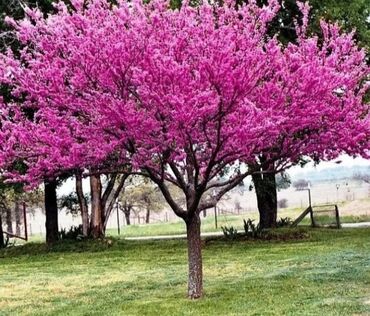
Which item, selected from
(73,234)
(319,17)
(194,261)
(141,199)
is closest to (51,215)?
(73,234)

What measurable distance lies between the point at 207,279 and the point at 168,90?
4.78 meters

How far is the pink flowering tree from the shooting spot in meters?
7.60

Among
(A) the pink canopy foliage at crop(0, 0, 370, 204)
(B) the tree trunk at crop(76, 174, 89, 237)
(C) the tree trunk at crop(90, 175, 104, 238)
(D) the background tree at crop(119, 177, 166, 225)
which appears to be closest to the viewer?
(A) the pink canopy foliage at crop(0, 0, 370, 204)

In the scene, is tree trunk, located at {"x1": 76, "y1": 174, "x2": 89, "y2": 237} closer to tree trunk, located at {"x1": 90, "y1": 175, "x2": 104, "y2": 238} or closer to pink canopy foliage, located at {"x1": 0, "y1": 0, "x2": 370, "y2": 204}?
tree trunk, located at {"x1": 90, "y1": 175, "x2": 104, "y2": 238}

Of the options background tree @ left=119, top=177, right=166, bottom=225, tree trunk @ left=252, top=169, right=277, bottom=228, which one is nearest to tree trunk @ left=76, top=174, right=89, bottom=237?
tree trunk @ left=252, top=169, right=277, bottom=228

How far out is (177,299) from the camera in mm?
9117

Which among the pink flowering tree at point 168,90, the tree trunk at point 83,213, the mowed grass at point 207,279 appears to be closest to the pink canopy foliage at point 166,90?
the pink flowering tree at point 168,90

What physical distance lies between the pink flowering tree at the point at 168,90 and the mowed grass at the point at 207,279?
170 centimetres

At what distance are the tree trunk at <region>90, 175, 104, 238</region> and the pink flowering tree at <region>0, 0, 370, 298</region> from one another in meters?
13.3

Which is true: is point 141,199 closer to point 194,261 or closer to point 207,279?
point 207,279

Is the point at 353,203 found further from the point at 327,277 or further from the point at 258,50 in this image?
the point at 258,50

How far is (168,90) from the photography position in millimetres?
7645

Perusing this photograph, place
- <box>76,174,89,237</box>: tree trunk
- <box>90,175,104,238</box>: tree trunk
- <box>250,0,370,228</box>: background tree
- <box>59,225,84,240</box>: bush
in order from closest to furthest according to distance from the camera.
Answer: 1. <box>250,0,370,228</box>: background tree
2. <box>90,175,104,238</box>: tree trunk
3. <box>59,225,84,240</box>: bush
4. <box>76,174,89,237</box>: tree trunk

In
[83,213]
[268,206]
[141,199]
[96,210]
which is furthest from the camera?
[141,199]
